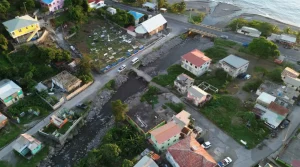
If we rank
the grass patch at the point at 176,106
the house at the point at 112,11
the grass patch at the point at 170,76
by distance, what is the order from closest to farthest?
1. the grass patch at the point at 176,106
2. the grass patch at the point at 170,76
3. the house at the point at 112,11

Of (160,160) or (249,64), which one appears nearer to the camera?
(160,160)

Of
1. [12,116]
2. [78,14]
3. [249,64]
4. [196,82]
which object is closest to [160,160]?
[196,82]

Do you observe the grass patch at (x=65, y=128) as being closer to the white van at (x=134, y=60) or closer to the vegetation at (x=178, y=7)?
the white van at (x=134, y=60)

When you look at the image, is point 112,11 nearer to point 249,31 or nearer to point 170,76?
point 170,76

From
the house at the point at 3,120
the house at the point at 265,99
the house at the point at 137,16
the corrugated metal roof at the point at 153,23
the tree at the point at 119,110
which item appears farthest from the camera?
the house at the point at 137,16

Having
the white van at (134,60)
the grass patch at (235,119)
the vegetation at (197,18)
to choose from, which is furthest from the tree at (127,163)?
the vegetation at (197,18)

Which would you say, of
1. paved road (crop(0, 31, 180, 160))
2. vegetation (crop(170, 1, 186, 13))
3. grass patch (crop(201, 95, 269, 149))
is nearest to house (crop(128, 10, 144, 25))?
vegetation (crop(170, 1, 186, 13))

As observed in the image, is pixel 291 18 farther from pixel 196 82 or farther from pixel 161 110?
pixel 161 110
